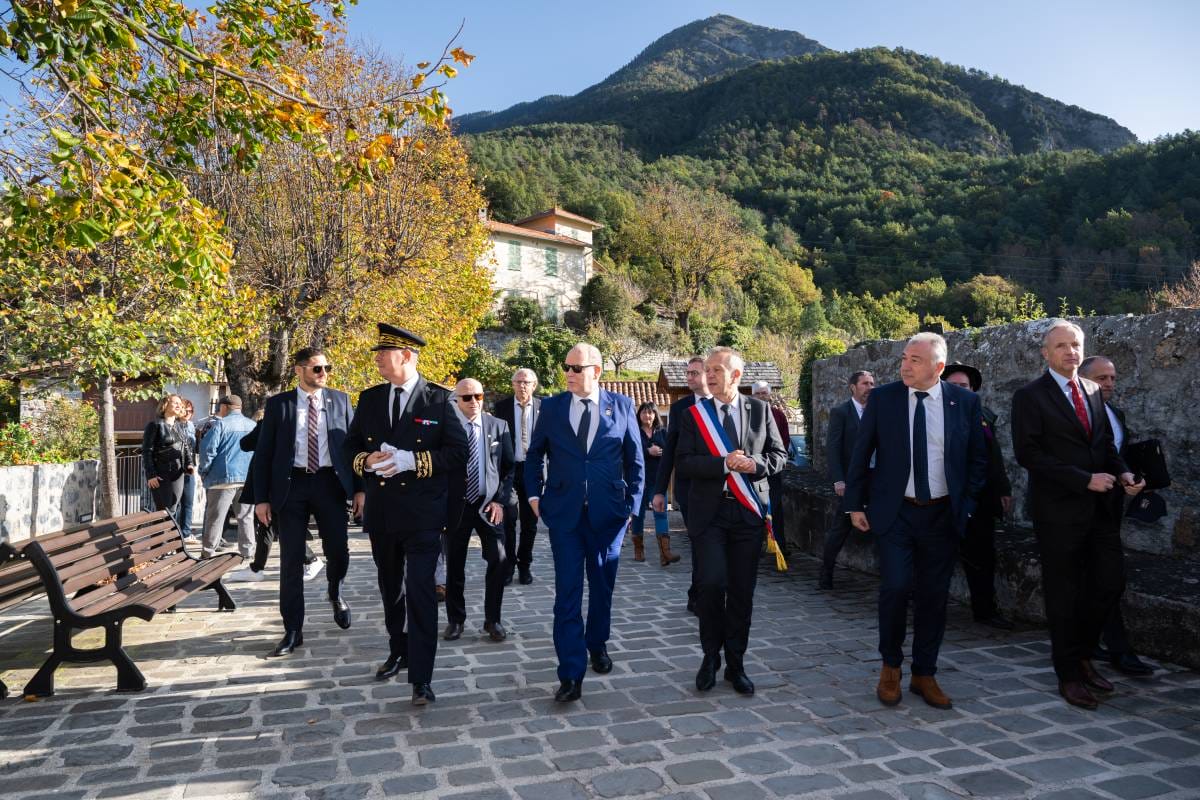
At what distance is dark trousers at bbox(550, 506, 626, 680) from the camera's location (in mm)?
4363

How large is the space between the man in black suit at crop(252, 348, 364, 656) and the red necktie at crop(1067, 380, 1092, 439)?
450 cm


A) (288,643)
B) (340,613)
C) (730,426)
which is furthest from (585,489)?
(340,613)

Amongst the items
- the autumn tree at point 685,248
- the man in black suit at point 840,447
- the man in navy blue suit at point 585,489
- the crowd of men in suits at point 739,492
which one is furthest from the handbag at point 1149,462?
the autumn tree at point 685,248

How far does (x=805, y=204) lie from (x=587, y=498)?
8074cm

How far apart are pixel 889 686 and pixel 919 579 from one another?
2.00ft

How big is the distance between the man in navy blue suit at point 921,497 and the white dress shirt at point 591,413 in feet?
5.12

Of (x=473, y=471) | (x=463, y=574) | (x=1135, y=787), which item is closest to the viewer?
(x=1135, y=787)

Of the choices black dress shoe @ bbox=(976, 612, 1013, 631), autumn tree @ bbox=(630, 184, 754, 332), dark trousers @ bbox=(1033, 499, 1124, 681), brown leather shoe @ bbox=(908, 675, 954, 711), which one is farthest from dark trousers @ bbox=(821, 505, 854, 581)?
autumn tree @ bbox=(630, 184, 754, 332)

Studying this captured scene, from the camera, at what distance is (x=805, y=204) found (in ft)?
262

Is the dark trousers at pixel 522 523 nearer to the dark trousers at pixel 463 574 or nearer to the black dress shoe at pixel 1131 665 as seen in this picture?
the dark trousers at pixel 463 574

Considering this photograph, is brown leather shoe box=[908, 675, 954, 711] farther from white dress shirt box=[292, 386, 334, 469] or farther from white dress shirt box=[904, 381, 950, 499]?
white dress shirt box=[292, 386, 334, 469]

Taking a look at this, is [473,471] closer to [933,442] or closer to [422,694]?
[422,694]

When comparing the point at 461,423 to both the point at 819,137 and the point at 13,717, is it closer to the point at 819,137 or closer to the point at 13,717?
the point at 13,717

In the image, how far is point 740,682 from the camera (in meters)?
4.43
